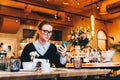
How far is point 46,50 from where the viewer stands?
2.16 meters

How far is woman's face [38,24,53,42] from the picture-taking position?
2159 millimetres

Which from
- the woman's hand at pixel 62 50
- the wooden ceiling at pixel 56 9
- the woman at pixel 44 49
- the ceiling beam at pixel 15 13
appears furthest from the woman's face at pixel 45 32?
the ceiling beam at pixel 15 13

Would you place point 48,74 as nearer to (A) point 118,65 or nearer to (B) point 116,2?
(A) point 118,65

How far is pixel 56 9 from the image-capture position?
852 cm

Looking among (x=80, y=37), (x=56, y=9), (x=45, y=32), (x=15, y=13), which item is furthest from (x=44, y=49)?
(x=56, y=9)

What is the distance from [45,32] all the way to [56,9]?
21.2 ft

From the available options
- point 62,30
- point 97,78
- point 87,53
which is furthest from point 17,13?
point 97,78

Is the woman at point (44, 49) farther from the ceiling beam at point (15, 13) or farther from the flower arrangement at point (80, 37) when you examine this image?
the ceiling beam at point (15, 13)

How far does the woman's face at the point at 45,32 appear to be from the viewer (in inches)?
85.0

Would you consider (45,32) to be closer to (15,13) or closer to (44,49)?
(44,49)

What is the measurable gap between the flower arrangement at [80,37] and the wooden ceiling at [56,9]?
417 centimetres

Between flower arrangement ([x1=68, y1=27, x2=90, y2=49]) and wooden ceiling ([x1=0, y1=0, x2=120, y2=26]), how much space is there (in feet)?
13.7

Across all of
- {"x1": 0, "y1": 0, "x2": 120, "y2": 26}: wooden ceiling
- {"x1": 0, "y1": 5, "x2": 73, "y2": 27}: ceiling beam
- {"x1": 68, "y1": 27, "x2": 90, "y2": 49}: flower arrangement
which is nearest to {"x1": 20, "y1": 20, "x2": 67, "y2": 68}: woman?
{"x1": 68, "y1": 27, "x2": 90, "y2": 49}: flower arrangement

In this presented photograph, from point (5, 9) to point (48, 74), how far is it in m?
6.85
